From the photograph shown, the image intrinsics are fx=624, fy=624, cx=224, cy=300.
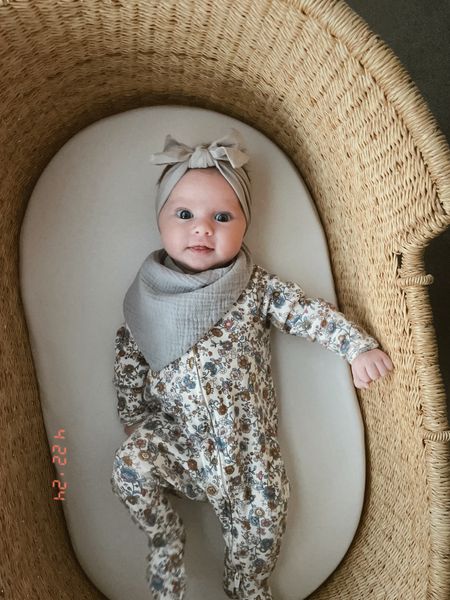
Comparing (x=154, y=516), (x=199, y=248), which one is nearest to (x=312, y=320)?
(x=199, y=248)

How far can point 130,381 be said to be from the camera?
124cm

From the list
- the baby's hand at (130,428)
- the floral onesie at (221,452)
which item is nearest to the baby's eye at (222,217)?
the floral onesie at (221,452)

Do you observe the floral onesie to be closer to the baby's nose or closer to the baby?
the baby

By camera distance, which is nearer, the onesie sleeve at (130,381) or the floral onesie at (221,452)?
the floral onesie at (221,452)

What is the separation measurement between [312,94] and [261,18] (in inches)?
6.5

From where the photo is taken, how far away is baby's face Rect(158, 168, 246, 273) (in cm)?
117

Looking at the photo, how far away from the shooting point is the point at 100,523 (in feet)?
4.13

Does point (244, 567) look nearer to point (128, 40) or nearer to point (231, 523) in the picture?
point (231, 523)

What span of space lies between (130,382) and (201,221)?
35 cm

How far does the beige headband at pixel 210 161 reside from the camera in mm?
1200

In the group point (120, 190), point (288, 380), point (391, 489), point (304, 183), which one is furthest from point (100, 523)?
point (304, 183)

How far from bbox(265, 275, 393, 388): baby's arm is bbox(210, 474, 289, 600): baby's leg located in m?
0.28

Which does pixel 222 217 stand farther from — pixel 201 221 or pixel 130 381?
pixel 130 381

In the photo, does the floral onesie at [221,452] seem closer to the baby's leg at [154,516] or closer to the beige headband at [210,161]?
the baby's leg at [154,516]
